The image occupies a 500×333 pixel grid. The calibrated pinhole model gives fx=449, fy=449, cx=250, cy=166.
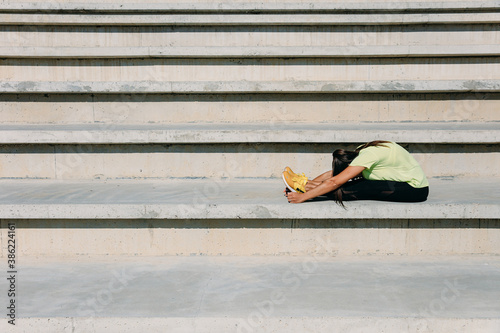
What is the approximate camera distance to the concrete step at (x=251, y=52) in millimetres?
5680

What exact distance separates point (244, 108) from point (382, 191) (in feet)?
7.24

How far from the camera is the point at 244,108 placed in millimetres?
5539

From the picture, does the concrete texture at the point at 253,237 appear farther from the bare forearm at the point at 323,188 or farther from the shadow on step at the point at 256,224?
the bare forearm at the point at 323,188

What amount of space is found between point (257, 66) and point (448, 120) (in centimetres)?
248

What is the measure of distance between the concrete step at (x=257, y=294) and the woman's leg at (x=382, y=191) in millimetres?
537

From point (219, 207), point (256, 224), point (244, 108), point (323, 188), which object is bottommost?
point (256, 224)

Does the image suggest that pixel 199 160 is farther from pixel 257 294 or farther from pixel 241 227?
pixel 257 294

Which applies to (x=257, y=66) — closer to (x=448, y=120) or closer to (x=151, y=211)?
(x=448, y=120)

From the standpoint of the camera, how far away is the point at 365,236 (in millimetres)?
3832

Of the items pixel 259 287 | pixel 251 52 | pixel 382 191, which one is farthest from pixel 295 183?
pixel 251 52

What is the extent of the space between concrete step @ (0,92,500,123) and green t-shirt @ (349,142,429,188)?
5.18 feet
